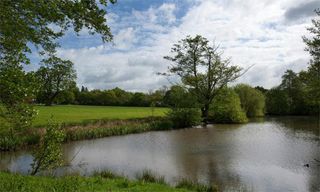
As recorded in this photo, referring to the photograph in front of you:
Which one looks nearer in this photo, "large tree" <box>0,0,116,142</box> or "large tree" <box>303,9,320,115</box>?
"large tree" <box>0,0,116,142</box>

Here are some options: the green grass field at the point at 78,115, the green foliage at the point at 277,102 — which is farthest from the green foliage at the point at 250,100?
the green grass field at the point at 78,115

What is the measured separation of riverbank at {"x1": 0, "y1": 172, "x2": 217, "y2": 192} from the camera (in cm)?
743

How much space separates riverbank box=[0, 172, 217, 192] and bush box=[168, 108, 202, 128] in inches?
1124

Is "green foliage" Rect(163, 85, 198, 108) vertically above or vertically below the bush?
above

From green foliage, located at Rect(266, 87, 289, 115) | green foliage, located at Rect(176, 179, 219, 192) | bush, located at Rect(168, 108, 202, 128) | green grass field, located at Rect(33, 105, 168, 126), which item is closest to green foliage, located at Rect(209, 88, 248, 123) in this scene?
bush, located at Rect(168, 108, 202, 128)

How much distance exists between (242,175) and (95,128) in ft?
61.9

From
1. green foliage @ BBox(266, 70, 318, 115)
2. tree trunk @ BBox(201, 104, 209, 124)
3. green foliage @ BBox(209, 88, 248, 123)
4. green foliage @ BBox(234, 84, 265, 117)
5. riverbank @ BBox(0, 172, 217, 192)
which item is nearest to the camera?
riverbank @ BBox(0, 172, 217, 192)

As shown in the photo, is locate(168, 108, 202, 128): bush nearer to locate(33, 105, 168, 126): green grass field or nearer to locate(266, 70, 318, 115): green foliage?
locate(33, 105, 168, 126): green grass field

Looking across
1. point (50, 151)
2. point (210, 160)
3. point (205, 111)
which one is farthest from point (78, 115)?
point (50, 151)

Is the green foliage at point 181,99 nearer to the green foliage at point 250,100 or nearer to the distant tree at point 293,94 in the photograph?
the green foliage at point 250,100

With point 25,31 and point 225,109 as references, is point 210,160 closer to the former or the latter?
point 25,31

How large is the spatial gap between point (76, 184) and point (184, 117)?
35233 mm

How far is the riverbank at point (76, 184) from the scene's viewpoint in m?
7.43

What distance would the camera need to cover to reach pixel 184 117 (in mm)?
42438
